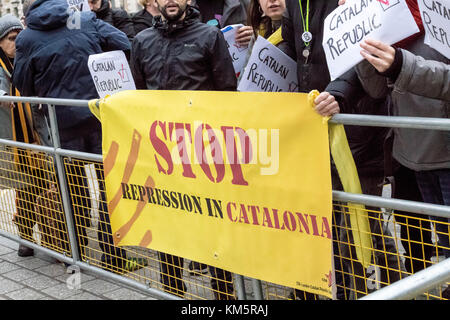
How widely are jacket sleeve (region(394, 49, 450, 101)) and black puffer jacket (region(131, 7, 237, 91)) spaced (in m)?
1.61

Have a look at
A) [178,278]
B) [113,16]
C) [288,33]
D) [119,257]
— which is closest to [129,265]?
[119,257]

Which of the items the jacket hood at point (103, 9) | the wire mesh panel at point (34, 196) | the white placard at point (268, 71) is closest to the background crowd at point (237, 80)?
the white placard at point (268, 71)

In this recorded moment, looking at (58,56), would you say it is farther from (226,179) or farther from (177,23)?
(226,179)

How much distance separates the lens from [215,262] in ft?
Answer: 11.6

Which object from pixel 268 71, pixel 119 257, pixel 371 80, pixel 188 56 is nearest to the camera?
pixel 371 80

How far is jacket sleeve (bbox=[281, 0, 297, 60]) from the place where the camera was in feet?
12.5

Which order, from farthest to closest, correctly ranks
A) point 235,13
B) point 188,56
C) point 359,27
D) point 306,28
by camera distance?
point 235,13, point 188,56, point 306,28, point 359,27

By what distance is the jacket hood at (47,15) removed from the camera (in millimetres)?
4973

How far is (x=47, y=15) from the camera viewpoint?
4.97 meters

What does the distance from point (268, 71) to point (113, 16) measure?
Result: 3.96 m

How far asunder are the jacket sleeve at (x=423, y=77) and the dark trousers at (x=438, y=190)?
0.49 m

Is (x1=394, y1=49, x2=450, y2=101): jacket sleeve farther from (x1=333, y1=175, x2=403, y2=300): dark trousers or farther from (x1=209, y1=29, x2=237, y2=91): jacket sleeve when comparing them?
(x1=209, y1=29, x2=237, y2=91): jacket sleeve

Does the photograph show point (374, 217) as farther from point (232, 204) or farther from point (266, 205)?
point (232, 204)
